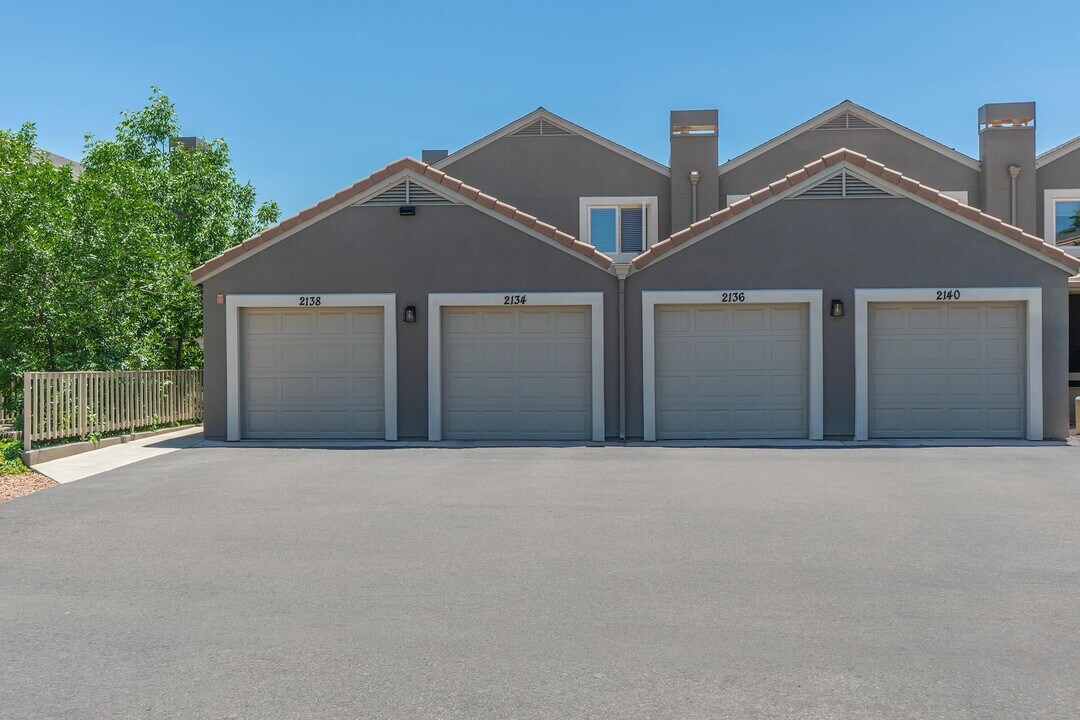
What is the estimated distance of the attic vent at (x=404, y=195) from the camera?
52.1ft

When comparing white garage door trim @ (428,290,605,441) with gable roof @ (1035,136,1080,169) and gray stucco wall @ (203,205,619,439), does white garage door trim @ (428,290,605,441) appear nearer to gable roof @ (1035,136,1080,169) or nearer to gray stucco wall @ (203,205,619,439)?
gray stucco wall @ (203,205,619,439)

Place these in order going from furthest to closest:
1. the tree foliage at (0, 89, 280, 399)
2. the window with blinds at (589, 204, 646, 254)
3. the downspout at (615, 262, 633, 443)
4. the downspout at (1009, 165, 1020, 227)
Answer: the window with blinds at (589, 204, 646, 254) → the downspout at (1009, 165, 1020, 227) → the tree foliage at (0, 89, 280, 399) → the downspout at (615, 262, 633, 443)

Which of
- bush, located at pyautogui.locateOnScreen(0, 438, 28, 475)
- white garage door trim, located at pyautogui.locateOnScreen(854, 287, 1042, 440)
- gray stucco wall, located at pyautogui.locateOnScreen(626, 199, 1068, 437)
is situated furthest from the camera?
gray stucco wall, located at pyautogui.locateOnScreen(626, 199, 1068, 437)

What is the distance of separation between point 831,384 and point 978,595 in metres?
9.83

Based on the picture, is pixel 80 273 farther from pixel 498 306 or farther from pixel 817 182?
pixel 817 182

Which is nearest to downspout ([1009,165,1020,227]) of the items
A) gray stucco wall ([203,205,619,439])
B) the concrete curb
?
gray stucco wall ([203,205,619,439])

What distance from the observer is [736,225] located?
51.1ft

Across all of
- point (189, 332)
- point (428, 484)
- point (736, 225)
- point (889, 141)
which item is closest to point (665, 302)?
point (736, 225)

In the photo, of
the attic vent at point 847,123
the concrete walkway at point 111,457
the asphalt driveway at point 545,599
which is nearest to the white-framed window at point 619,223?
the attic vent at point 847,123

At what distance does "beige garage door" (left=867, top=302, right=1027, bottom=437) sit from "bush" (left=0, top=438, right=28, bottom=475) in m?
13.5

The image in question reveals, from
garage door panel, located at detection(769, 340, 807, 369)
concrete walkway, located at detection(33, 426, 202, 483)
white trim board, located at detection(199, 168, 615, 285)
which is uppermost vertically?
white trim board, located at detection(199, 168, 615, 285)

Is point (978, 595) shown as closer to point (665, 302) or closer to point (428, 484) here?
point (428, 484)

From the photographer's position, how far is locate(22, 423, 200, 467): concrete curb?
42.2ft

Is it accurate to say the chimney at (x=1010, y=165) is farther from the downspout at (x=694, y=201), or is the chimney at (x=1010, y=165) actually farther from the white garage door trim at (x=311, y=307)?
the white garage door trim at (x=311, y=307)
